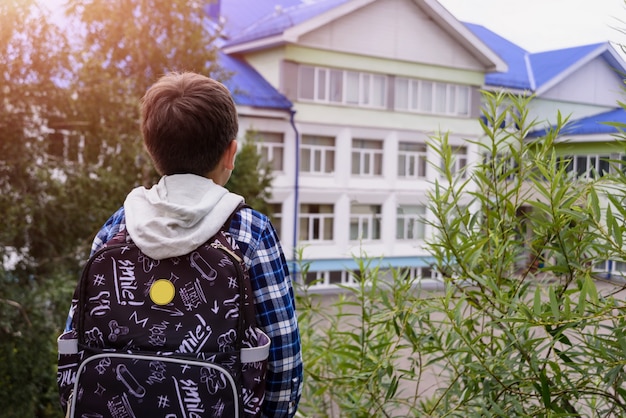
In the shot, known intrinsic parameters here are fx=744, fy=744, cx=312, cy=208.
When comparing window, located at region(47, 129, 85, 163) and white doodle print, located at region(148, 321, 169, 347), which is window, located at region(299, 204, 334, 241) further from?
white doodle print, located at region(148, 321, 169, 347)

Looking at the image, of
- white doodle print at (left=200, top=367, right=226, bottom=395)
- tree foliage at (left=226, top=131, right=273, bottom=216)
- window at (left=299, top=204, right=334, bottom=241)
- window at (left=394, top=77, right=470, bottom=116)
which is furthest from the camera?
window at (left=299, top=204, right=334, bottom=241)

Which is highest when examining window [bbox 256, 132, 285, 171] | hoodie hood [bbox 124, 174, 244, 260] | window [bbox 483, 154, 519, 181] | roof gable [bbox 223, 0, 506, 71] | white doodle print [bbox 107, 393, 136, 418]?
roof gable [bbox 223, 0, 506, 71]

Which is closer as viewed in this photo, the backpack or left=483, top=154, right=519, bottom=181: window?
the backpack

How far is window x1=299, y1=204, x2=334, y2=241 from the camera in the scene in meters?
6.06

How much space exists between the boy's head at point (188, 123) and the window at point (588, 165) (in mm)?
260

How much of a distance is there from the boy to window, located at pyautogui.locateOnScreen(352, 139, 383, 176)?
590cm

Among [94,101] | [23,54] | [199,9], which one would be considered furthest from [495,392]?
[199,9]

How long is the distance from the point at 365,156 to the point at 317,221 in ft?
2.45

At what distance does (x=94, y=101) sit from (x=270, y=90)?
2.97 metres

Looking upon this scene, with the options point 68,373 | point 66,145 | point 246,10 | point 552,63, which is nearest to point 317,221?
point 246,10

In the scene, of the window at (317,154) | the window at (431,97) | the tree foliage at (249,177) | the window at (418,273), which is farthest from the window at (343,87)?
the window at (418,273)

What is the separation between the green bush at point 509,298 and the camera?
50 centimetres

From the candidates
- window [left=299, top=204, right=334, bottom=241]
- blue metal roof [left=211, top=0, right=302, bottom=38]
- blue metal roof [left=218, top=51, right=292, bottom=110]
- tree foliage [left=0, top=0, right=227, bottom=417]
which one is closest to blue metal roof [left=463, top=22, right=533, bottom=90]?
tree foliage [left=0, top=0, right=227, bottom=417]

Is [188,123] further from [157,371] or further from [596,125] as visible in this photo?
[596,125]
